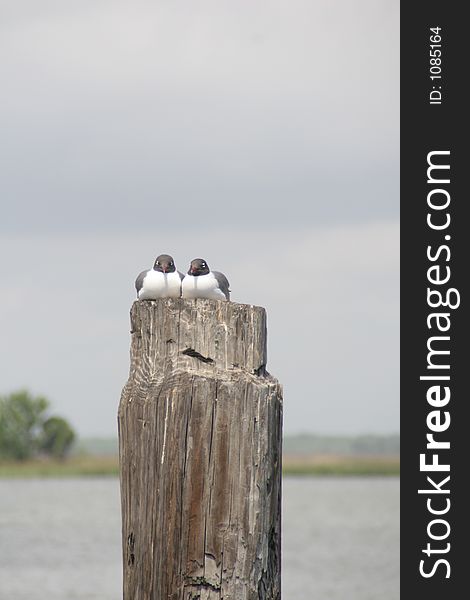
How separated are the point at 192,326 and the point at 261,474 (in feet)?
2.30

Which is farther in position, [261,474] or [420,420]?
[420,420]

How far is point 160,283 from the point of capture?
5355 mm

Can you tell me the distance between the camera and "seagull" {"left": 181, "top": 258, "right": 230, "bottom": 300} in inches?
209

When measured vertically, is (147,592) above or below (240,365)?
below

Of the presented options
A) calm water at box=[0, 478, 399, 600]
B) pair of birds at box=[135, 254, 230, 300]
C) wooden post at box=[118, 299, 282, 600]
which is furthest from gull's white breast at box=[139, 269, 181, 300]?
calm water at box=[0, 478, 399, 600]

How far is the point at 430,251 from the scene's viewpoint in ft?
26.8

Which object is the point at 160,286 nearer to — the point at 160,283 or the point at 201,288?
the point at 160,283

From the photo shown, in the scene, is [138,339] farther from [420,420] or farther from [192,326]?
[420,420]

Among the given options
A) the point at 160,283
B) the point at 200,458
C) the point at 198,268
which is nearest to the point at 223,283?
the point at 198,268

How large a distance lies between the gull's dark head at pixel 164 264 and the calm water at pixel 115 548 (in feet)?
58.4

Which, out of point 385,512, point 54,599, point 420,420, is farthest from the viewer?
point 385,512

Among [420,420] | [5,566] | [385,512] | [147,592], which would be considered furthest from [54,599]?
[385,512]

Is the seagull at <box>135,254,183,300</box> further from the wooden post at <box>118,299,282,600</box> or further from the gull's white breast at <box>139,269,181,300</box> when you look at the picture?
the wooden post at <box>118,299,282,600</box>

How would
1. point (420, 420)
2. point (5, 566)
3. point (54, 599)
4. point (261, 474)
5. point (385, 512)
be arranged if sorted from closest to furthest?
point (261, 474) < point (420, 420) < point (54, 599) < point (5, 566) < point (385, 512)
